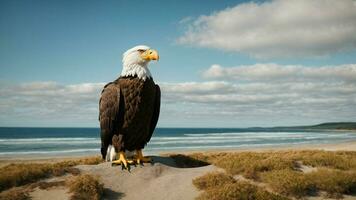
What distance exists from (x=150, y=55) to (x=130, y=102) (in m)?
1.30

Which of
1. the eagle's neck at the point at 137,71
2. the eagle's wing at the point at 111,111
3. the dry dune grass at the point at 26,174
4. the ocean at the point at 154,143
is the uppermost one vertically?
the eagle's neck at the point at 137,71

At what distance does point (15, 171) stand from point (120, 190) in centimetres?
290

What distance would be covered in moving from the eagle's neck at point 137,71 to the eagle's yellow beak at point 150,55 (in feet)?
0.91

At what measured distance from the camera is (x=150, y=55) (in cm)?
875

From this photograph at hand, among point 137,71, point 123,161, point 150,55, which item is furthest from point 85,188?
point 150,55

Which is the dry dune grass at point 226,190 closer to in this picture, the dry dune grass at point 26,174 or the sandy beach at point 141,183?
the sandy beach at point 141,183

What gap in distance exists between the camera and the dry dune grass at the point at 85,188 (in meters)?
8.36

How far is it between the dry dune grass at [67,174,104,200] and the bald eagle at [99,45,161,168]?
1132mm

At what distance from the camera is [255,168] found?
10414 millimetres

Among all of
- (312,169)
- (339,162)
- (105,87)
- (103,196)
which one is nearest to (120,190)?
(103,196)

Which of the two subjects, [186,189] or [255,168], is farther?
[255,168]

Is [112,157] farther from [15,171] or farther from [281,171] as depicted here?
[281,171]

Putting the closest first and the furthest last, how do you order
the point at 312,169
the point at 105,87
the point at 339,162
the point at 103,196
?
the point at 103,196 → the point at 105,87 → the point at 312,169 → the point at 339,162

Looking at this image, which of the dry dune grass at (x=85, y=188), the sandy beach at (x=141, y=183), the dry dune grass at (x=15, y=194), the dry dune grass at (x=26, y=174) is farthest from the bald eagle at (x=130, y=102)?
the dry dune grass at (x=15, y=194)
